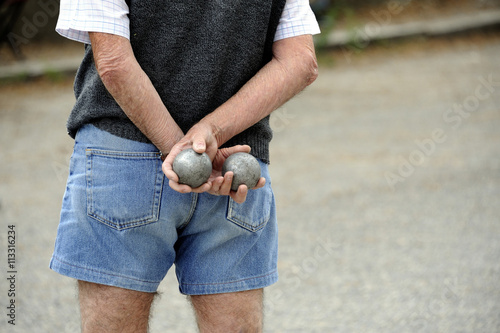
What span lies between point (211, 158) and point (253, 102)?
0.66 ft

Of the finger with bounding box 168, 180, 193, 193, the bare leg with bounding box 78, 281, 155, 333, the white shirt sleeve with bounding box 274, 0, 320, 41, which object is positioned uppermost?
the white shirt sleeve with bounding box 274, 0, 320, 41

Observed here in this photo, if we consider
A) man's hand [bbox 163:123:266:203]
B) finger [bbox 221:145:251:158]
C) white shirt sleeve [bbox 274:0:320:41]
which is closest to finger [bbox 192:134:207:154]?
man's hand [bbox 163:123:266:203]

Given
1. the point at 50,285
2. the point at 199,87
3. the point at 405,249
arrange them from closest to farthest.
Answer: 1. the point at 199,87
2. the point at 50,285
3. the point at 405,249

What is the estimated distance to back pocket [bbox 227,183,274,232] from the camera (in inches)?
76.3

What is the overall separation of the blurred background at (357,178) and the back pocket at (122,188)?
208 cm

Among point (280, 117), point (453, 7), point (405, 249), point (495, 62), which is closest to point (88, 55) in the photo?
point (405, 249)

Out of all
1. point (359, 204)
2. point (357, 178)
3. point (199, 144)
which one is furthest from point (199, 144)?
point (357, 178)

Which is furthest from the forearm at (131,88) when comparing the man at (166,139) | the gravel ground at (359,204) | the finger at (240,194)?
the gravel ground at (359,204)

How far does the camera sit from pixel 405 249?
185 inches

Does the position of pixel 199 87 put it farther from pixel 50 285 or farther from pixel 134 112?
pixel 50 285

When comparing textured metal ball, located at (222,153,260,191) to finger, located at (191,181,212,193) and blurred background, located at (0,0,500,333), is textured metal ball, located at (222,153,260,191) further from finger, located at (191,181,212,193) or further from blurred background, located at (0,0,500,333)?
blurred background, located at (0,0,500,333)

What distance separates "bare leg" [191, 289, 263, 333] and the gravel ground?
6.07 feet

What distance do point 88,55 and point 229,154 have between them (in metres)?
0.51

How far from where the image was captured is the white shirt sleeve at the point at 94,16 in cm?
169
